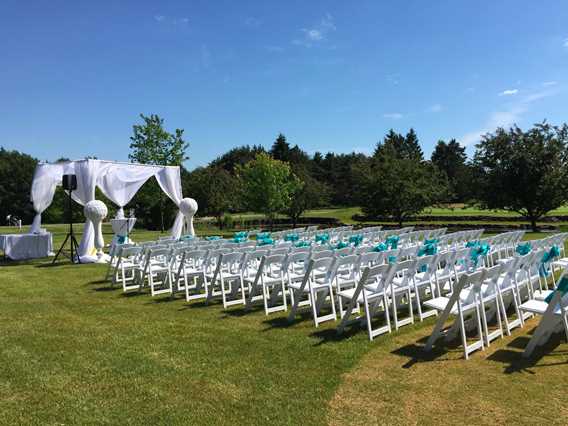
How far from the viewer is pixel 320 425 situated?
3113 millimetres

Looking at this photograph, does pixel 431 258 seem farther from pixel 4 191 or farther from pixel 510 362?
pixel 4 191

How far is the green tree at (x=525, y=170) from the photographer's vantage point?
1950 centimetres

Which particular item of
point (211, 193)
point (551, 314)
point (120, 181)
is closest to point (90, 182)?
point (120, 181)

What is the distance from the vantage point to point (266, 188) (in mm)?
25938

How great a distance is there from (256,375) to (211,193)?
2712cm

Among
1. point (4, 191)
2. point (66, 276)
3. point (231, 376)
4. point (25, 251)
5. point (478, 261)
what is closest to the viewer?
point (231, 376)

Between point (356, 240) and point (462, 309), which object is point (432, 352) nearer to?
point (462, 309)

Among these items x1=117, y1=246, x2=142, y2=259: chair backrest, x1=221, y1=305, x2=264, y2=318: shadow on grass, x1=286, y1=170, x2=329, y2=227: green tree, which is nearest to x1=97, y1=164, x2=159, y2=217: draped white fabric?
x1=117, y1=246, x2=142, y2=259: chair backrest

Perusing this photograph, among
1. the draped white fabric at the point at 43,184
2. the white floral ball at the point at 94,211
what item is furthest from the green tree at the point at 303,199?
the white floral ball at the point at 94,211

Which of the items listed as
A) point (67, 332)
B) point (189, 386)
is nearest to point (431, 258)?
point (189, 386)

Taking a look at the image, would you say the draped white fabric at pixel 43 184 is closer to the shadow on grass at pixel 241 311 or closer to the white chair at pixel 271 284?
the white chair at pixel 271 284

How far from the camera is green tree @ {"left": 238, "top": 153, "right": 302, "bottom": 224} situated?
2594 cm

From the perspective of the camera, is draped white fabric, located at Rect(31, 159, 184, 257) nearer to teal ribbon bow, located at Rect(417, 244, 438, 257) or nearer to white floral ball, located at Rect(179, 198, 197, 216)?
white floral ball, located at Rect(179, 198, 197, 216)

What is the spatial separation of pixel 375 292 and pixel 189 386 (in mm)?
2479
